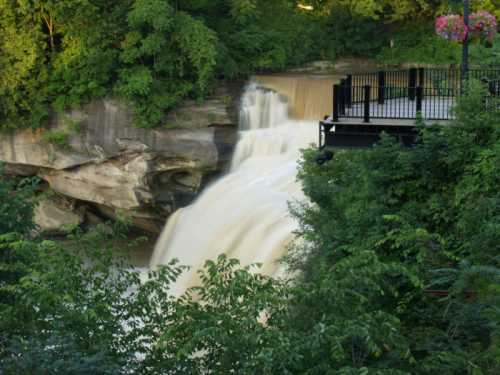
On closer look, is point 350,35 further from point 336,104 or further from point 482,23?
point 336,104

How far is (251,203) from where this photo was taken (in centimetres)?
2283

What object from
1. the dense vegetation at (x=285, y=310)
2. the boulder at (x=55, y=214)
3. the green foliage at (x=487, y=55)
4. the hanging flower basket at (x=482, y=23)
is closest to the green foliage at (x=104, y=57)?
the boulder at (x=55, y=214)

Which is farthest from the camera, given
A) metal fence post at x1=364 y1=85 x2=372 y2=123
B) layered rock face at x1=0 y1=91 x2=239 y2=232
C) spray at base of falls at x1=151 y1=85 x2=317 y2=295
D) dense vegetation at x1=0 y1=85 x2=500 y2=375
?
layered rock face at x1=0 y1=91 x2=239 y2=232

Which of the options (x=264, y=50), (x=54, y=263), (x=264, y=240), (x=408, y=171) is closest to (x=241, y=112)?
(x=264, y=50)

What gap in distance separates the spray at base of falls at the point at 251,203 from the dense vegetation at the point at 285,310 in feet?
20.8

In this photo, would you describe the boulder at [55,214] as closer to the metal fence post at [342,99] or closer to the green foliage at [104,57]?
the green foliage at [104,57]

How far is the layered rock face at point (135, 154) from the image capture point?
26.4 meters

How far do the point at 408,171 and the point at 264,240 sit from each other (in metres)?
6.32

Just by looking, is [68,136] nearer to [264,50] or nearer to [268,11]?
[264,50]

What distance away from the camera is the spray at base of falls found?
20891 millimetres

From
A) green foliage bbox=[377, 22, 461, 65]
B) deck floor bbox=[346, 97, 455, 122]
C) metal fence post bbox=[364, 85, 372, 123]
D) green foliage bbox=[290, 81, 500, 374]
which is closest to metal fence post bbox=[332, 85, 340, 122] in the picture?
deck floor bbox=[346, 97, 455, 122]

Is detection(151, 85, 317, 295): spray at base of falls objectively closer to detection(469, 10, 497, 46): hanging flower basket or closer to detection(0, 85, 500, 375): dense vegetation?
detection(469, 10, 497, 46): hanging flower basket

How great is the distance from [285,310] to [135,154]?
1669 cm

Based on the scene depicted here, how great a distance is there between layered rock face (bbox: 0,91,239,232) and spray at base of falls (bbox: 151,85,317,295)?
2.18ft
